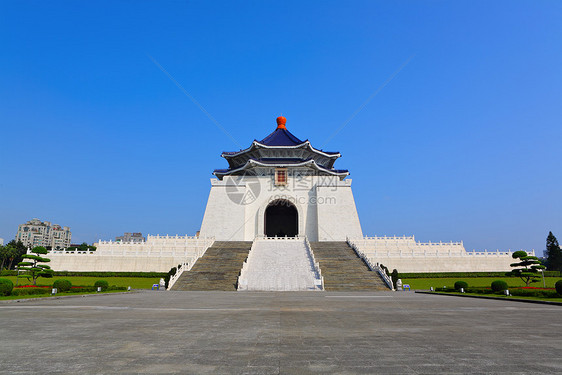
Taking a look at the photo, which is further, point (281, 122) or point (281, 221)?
point (281, 122)

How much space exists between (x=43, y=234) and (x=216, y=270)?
111908 mm

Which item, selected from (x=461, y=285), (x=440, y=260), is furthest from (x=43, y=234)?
(x=461, y=285)

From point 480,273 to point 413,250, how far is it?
16.3 feet

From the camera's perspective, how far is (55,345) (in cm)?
430

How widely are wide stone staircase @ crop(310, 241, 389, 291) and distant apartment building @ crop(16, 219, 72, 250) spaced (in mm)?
99894

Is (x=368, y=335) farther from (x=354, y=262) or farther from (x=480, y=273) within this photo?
(x=480, y=273)

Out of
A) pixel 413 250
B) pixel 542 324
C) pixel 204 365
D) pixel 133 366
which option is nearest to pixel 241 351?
pixel 204 365

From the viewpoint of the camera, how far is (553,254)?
1663 inches

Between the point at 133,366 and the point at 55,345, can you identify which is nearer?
the point at 133,366

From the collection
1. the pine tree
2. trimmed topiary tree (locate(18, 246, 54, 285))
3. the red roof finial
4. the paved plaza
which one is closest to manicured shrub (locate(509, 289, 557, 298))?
the paved plaza

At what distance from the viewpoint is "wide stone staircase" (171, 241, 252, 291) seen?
63.8 feet

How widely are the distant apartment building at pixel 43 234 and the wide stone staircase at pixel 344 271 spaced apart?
9989 centimetres

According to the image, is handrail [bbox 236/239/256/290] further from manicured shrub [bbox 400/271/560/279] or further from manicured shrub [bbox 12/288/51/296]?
manicured shrub [bbox 400/271/560/279]

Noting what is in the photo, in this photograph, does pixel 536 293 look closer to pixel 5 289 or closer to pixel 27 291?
pixel 5 289
